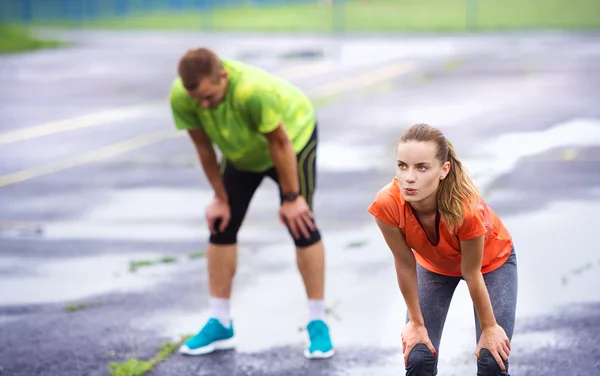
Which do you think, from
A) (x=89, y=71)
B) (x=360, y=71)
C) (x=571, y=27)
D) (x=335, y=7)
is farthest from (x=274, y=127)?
(x=335, y=7)

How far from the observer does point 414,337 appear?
411cm

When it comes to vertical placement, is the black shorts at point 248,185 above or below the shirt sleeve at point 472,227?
below

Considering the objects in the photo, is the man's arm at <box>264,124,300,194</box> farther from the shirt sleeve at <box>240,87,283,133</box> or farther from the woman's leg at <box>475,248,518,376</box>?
the woman's leg at <box>475,248,518,376</box>

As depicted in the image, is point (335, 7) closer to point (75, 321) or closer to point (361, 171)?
point (361, 171)

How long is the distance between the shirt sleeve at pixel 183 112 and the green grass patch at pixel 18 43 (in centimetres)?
2234

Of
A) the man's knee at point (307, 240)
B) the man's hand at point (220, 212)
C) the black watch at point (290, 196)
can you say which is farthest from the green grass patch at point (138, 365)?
the black watch at point (290, 196)

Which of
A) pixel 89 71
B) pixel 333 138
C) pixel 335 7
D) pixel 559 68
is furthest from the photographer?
pixel 335 7

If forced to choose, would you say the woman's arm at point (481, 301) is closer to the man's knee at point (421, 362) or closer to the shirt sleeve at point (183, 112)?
the man's knee at point (421, 362)

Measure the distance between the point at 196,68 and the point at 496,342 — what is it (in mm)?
2009

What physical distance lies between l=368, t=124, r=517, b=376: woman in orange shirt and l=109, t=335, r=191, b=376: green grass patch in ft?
5.89

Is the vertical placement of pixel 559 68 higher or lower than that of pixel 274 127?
lower

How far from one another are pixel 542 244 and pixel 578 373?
2.45 metres

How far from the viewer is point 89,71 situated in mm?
22422

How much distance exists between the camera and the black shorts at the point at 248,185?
565 centimetres
